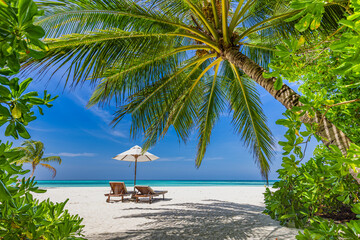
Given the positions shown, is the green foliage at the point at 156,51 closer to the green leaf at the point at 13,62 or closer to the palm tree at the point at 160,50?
the palm tree at the point at 160,50

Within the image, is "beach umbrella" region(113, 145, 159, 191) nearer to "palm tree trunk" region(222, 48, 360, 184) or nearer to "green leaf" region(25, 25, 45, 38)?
"palm tree trunk" region(222, 48, 360, 184)

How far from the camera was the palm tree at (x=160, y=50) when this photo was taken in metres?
2.83

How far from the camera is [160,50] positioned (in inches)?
127

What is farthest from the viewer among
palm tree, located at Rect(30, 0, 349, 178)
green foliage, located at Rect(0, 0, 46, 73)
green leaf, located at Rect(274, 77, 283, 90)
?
palm tree, located at Rect(30, 0, 349, 178)

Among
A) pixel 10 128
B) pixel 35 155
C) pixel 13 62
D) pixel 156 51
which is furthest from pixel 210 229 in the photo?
pixel 35 155

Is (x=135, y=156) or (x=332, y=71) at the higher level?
(x=135, y=156)

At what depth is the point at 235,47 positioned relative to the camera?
340 centimetres

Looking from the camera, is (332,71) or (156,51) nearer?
(332,71)

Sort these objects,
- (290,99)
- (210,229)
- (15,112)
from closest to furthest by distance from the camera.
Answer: (15,112) → (290,99) → (210,229)

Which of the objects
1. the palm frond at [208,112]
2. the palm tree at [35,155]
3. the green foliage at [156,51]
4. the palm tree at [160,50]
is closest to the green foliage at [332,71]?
the palm tree at [160,50]

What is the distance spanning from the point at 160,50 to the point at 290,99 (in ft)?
6.65

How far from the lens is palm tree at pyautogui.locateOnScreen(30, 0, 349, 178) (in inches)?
111

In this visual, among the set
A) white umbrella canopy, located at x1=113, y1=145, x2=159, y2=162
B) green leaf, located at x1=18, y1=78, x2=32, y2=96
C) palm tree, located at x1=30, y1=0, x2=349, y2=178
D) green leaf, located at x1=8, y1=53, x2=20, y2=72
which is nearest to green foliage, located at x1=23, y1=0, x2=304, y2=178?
palm tree, located at x1=30, y1=0, x2=349, y2=178

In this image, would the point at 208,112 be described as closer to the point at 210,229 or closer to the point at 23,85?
the point at 210,229
